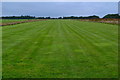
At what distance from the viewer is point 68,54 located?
11.6 metres

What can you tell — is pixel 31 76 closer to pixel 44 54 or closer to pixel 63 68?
pixel 63 68

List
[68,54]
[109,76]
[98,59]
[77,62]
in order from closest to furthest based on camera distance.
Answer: [109,76] < [77,62] < [98,59] < [68,54]

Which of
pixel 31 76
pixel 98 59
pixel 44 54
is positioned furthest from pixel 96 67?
pixel 44 54

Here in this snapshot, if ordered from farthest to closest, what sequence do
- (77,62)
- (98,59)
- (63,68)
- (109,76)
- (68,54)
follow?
(68,54)
(98,59)
(77,62)
(63,68)
(109,76)

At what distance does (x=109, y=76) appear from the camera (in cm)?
770

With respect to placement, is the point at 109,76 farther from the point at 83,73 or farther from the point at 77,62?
the point at 77,62

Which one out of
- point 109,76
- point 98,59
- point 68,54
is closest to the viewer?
point 109,76

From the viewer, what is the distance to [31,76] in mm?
7711

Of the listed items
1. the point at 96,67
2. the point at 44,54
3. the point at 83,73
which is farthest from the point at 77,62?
the point at 44,54

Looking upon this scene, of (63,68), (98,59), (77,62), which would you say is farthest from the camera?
(98,59)

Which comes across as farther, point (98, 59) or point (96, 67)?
point (98, 59)

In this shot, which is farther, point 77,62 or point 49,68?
point 77,62

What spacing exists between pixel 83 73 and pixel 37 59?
305 cm

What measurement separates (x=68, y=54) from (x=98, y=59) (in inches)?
71.6
